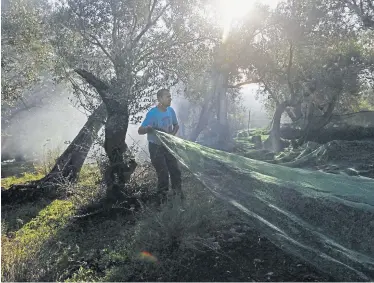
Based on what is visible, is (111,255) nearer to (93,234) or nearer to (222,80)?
(93,234)

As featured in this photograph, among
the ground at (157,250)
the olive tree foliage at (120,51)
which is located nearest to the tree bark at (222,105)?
the olive tree foliage at (120,51)

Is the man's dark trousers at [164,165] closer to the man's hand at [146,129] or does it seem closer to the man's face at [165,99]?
the man's hand at [146,129]

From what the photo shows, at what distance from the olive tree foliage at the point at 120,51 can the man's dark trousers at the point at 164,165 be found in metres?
0.89

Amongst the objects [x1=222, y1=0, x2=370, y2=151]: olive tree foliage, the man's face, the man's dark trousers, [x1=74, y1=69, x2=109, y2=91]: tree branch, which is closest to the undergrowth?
the man's dark trousers

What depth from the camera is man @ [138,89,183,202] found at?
6.61m

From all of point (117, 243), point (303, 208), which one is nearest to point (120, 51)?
point (117, 243)

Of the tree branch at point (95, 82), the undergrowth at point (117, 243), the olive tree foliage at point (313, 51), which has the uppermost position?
the olive tree foliage at point (313, 51)

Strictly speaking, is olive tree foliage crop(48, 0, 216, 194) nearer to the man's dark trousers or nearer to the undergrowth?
the man's dark trousers

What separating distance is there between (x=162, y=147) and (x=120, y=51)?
2532 mm

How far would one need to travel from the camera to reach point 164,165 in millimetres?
6770

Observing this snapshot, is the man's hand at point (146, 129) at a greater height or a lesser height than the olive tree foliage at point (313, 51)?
lesser

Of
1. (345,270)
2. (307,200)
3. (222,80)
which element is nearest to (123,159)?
(307,200)

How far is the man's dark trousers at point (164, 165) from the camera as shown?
6605 millimetres

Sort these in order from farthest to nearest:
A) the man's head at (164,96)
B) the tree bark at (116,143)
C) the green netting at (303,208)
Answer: the tree bark at (116,143)
the man's head at (164,96)
the green netting at (303,208)
